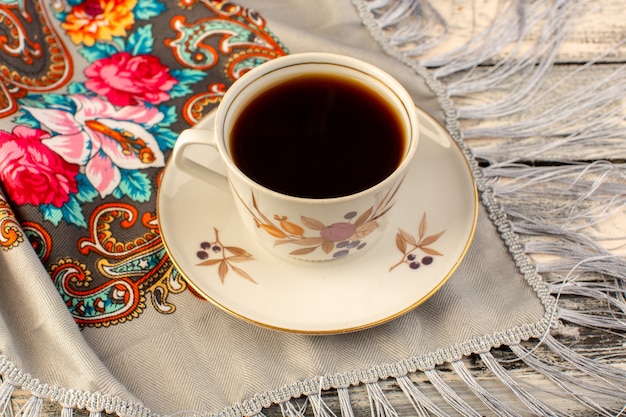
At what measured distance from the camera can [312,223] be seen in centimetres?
70

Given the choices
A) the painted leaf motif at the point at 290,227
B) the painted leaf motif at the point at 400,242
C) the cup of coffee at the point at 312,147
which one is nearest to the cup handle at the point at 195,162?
the cup of coffee at the point at 312,147

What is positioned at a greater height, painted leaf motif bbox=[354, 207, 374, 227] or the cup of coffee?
the cup of coffee

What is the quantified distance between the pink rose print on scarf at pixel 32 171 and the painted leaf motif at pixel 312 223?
351mm

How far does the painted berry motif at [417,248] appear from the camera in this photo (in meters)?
0.77

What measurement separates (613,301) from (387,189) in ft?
1.14

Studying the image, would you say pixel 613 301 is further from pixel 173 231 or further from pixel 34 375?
pixel 34 375

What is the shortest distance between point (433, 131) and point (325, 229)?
0.82 feet

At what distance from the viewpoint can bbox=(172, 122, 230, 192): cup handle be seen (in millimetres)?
715

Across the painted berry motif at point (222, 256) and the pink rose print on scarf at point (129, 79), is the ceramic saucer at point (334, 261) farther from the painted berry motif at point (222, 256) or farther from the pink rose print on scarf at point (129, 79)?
the pink rose print on scarf at point (129, 79)

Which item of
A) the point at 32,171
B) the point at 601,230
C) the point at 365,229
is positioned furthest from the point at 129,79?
the point at 601,230

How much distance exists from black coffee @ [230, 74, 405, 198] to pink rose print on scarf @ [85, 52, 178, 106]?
0.87 feet

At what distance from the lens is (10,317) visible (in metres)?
0.77

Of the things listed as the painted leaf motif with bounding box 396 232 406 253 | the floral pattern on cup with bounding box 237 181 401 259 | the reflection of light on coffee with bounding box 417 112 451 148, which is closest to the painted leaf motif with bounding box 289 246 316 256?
the floral pattern on cup with bounding box 237 181 401 259

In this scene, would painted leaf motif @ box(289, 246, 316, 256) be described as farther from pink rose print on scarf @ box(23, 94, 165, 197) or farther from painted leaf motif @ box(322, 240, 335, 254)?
pink rose print on scarf @ box(23, 94, 165, 197)
